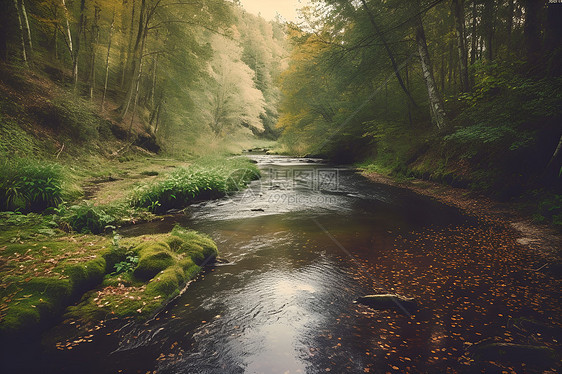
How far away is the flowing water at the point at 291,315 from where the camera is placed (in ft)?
8.54

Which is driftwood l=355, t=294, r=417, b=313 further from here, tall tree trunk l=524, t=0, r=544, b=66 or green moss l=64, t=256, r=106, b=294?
tall tree trunk l=524, t=0, r=544, b=66

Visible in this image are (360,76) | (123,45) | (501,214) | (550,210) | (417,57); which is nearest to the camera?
(550,210)

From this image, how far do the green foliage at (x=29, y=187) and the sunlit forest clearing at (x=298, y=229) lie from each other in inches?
1.8

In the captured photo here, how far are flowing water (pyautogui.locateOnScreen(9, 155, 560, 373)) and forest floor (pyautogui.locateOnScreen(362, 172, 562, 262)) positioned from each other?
856mm

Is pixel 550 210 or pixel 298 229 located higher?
pixel 550 210

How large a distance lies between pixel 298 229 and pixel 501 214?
538 centimetres

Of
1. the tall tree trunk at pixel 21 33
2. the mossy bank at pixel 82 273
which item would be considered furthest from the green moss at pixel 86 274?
the tall tree trunk at pixel 21 33

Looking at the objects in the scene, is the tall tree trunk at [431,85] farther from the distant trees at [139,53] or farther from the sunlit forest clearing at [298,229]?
the distant trees at [139,53]

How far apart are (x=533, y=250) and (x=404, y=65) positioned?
11.8 m

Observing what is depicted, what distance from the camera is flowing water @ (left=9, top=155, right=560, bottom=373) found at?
2.60 metres

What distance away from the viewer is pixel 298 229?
677 cm

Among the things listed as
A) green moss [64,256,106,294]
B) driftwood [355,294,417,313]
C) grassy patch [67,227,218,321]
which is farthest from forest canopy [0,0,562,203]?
green moss [64,256,106,294]

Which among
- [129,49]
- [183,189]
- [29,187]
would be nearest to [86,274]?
[29,187]

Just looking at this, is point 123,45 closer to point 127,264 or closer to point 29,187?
point 29,187
